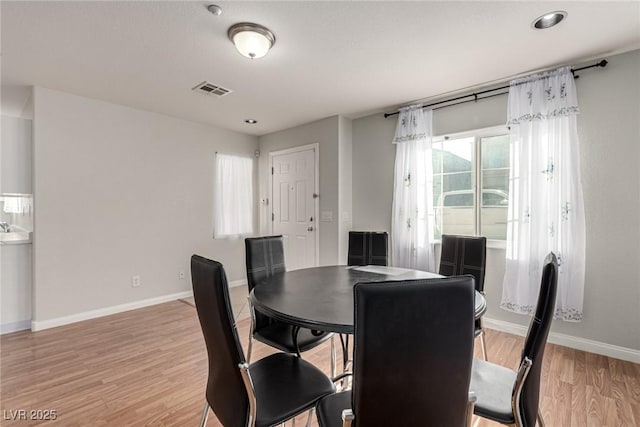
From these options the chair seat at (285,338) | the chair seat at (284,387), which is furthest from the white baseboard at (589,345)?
the chair seat at (284,387)

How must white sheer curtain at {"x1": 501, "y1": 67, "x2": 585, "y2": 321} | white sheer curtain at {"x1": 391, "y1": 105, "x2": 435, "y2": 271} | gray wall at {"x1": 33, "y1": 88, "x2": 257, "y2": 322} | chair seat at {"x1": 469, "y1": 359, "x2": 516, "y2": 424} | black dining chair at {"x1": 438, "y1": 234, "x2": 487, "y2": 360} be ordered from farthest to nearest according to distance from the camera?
white sheer curtain at {"x1": 391, "y1": 105, "x2": 435, "y2": 271} < gray wall at {"x1": 33, "y1": 88, "x2": 257, "y2": 322} < white sheer curtain at {"x1": 501, "y1": 67, "x2": 585, "y2": 321} < black dining chair at {"x1": 438, "y1": 234, "x2": 487, "y2": 360} < chair seat at {"x1": 469, "y1": 359, "x2": 516, "y2": 424}

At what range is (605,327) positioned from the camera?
2496 millimetres

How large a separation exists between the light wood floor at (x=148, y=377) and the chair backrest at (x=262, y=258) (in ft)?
2.65

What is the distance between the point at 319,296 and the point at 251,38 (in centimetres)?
176

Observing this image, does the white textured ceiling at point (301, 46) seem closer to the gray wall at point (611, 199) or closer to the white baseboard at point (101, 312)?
the gray wall at point (611, 199)

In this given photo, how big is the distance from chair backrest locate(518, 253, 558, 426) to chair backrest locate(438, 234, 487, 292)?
1079mm

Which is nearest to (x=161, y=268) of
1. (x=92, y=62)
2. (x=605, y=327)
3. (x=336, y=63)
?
(x=92, y=62)

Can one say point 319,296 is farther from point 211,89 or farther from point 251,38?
point 211,89

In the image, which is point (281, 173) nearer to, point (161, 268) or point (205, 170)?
point (205, 170)

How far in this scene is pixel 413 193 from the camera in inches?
136

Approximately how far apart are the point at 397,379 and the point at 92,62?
10.6 ft

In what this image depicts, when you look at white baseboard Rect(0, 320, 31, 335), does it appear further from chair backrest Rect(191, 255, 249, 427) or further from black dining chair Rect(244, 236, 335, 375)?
chair backrest Rect(191, 255, 249, 427)

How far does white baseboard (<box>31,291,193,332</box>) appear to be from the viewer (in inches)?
122

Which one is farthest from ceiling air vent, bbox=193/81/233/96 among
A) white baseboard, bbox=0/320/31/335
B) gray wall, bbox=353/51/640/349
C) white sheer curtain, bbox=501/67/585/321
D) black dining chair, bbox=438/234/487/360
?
gray wall, bbox=353/51/640/349
